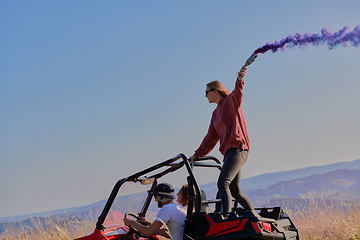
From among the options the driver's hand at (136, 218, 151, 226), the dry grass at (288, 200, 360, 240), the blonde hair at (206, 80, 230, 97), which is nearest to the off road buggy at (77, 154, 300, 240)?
the driver's hand at (136, 218, 151, 226)

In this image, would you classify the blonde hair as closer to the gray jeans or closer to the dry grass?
the gray jeans

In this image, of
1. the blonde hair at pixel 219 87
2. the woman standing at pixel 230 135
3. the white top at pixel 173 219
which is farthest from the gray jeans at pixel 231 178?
the blonde hair at pixel 219 87

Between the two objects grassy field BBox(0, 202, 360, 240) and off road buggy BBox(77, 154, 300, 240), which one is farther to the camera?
grassy field BBox(0, 202, 360, 240)

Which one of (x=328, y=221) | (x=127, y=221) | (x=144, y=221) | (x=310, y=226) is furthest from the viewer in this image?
(x=310, y=226)

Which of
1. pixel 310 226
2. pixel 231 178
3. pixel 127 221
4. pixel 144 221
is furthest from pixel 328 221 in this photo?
pixel 127 221

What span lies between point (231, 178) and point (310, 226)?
4230 mm

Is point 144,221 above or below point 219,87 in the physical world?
below

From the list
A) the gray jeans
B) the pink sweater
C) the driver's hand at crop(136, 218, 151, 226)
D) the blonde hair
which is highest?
the blonde hair

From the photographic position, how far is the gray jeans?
4.84m

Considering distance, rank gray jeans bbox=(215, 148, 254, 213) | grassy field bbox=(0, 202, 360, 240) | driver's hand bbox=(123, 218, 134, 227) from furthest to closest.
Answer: grassy field bbox=(0, 202, 360, 240), driver's hand bbox=(123, 218, 134, 227), gray jeans bbox=(215, 148, 254, 213)

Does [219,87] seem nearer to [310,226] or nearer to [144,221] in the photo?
[144,221]

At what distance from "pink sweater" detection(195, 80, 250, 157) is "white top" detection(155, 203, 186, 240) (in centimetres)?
87

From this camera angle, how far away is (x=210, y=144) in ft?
18.8

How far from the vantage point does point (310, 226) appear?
8.45 metres
